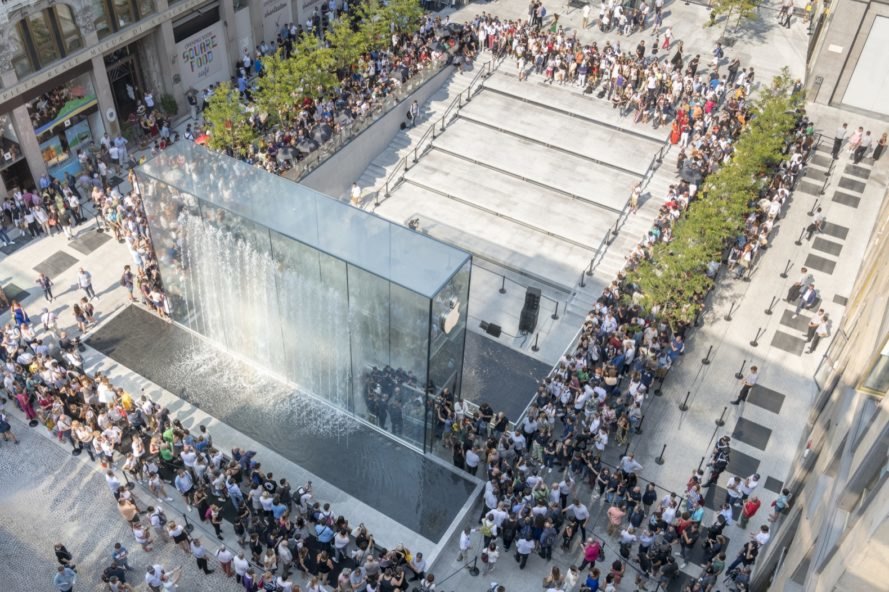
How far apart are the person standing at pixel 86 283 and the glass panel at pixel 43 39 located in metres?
8.35

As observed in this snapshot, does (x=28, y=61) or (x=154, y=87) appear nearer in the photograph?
(x=28, y=61)

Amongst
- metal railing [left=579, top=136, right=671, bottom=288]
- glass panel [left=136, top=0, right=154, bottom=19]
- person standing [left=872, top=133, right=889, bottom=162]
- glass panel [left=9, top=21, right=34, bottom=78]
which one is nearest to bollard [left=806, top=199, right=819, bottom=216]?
person standing [left=872, top=133, right=889, bottom=162]

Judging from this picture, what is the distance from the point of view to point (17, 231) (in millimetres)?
31250

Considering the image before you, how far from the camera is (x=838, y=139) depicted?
1374 inches

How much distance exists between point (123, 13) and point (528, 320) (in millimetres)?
20348

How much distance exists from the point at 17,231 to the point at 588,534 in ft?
77.5

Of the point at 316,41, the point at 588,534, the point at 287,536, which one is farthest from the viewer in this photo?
the point at 316,41

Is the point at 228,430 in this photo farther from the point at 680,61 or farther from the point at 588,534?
the point at 680,61

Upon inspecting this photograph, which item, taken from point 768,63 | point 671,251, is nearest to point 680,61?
point 768,63

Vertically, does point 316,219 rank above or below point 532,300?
→ above

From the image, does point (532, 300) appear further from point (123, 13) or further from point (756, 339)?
point (123, 13)

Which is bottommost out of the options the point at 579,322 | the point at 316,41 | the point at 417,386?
the point at 579,322

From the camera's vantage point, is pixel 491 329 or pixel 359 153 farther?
pixel 359 153

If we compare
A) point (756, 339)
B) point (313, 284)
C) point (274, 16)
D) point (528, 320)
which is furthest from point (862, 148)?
point (274, 16)
